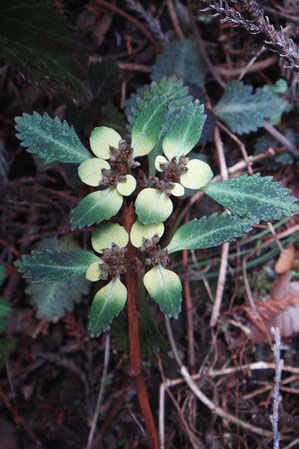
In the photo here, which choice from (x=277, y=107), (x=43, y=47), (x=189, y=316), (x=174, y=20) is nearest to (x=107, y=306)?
(x=189, y=316)

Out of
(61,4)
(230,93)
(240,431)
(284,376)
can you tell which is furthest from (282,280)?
(61,4)

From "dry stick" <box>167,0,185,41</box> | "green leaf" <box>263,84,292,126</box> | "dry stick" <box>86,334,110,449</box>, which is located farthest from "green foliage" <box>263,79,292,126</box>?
"dry stick" <box>86,334,110,449</box>

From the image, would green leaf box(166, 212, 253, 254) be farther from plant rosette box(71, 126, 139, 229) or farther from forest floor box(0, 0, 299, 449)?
forest floor box(0, 0, 299, 449)

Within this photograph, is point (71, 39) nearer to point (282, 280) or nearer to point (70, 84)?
point (70, 84)

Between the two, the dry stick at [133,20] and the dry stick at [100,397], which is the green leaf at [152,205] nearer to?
the dry stick at [100,397]

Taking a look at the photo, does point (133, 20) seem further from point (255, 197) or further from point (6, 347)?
point (6, 347)

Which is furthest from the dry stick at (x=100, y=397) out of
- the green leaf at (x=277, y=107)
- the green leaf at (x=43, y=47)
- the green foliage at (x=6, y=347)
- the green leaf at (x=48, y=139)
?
the green leaf at (x=277, y=107)
